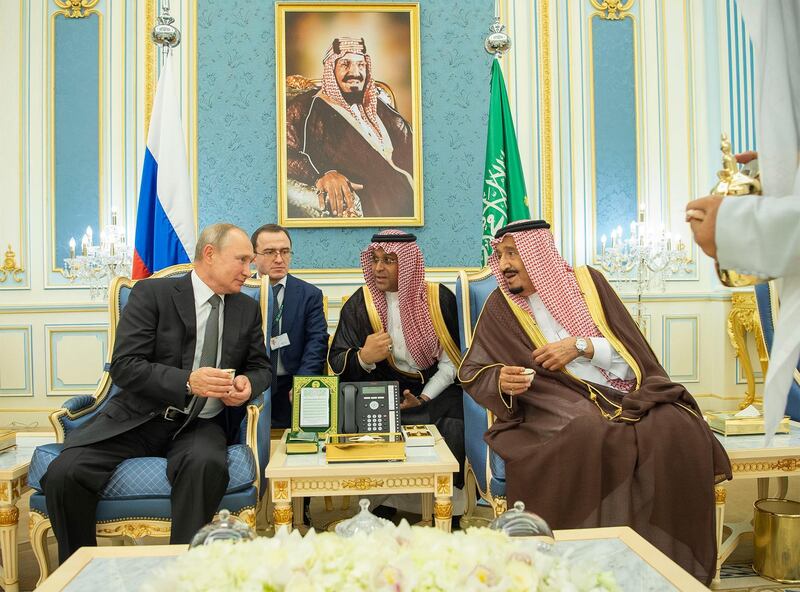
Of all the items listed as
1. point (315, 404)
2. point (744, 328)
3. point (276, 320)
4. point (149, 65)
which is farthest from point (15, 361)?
point (744, 328)

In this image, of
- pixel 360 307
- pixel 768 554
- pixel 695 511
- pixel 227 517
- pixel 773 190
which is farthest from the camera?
pixel 360 307

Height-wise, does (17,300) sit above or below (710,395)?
above

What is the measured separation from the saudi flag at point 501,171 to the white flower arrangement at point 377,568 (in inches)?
156

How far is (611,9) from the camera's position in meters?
6.40

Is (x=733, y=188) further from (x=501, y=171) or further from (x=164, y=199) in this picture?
Answer: (x=501, y=171)

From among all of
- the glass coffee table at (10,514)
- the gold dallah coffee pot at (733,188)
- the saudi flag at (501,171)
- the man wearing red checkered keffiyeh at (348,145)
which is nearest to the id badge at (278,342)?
the glass coffee table at (10,514)

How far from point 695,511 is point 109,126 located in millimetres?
5533

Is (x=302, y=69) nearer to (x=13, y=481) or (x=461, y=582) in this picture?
(x=13, y=481)

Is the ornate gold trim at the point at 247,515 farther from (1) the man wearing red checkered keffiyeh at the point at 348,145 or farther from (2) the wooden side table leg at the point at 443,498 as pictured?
(1) the man wearing red checkered keffiyeh at the point at 348,145

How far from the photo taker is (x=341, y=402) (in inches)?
114

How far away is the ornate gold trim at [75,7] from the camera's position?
20.0ft

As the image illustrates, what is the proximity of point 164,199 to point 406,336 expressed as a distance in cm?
190

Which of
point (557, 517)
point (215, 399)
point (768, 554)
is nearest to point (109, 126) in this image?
point (215, 399)

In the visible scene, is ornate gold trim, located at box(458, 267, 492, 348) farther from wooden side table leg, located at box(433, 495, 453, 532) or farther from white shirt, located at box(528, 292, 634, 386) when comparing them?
wooden side table leg, located at box(433, 495, 453, 532)
